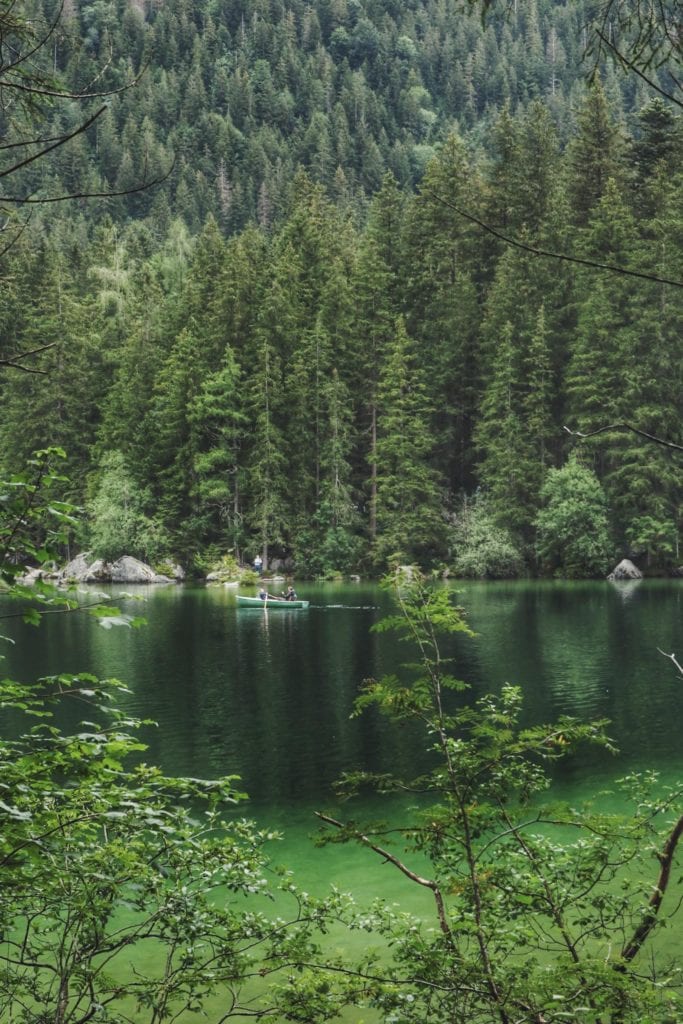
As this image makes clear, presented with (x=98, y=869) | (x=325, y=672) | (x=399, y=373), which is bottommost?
(x=325, y=672)

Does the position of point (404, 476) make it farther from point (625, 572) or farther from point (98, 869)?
point (98, 869)

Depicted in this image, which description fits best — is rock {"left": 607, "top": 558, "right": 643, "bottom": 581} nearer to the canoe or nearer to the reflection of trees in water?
the reflection of trees in water

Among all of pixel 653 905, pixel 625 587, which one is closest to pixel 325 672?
pixel 653 905

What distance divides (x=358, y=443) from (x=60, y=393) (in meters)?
19.8

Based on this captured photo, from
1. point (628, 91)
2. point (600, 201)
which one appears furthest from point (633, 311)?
point (628, 91)

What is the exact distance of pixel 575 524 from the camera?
4628 centimetres

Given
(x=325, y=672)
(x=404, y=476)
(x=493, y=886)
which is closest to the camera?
(x=493, y=886)

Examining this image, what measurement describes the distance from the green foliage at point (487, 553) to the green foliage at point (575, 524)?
1557 millimetres

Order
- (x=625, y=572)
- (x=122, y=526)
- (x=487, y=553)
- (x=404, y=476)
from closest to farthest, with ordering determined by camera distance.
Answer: (x=625, y=572) < (x=487, y=553) < (x=404, y=476) < (x=122, y=526)

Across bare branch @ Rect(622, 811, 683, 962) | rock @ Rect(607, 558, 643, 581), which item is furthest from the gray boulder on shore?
bare branch @ Rect(622, 811, 683, 962)

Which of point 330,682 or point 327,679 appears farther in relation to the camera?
point 327,679

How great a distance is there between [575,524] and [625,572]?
3.25 m

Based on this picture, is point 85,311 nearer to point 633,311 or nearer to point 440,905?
point 633,311

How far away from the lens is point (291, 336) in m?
56.4
